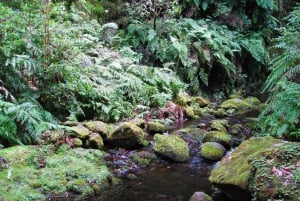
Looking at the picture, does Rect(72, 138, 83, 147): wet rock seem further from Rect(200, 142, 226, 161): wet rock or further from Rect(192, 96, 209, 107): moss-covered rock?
Rect(192, 96, 209, 107): moss-covered rock

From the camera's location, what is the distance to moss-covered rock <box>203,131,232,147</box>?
6.25 meters

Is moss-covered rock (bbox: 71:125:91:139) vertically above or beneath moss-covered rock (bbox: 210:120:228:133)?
above

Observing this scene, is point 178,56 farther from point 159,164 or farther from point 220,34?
point 159,164

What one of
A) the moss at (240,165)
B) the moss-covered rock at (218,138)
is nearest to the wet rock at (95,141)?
the moss-covered rock at (218,138)

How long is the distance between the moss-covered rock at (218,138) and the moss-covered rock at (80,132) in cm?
193

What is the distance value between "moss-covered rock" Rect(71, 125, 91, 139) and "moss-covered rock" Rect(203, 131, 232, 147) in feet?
6.32

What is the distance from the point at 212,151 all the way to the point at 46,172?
2.45 meters

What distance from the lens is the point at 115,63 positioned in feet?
26.6

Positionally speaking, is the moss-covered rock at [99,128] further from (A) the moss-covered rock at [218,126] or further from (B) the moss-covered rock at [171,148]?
(A) the moss-covered rock at [218,126]

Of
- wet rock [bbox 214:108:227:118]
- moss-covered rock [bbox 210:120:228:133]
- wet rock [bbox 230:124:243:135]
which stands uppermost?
moss-covered rock [bbox 210:120:228:133]

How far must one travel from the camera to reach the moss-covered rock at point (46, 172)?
4332 mm

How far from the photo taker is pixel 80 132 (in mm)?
5836

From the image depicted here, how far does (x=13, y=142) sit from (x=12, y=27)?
200 cm

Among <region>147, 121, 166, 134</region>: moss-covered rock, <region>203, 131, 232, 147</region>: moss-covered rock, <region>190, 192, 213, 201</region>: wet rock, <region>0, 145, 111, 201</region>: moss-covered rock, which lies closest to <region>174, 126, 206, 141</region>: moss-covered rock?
<region>203, 131, 232, 147</region>: moss-covered rock
